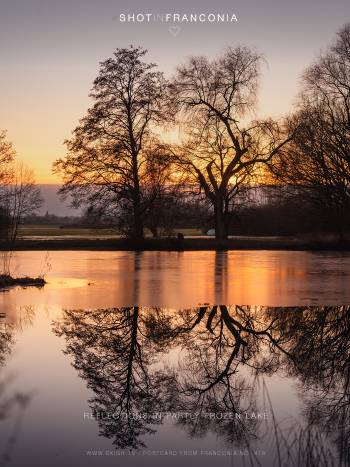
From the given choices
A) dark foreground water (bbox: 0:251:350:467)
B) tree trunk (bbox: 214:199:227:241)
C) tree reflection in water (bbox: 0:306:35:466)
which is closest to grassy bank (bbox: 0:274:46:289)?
dark foreground water (bbox: 0:251:350:467)

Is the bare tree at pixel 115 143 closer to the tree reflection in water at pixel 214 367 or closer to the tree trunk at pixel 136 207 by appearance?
the tree trunk at pixel 136 207

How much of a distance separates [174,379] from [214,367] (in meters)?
0.84

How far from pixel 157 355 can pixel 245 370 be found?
5.14 feet

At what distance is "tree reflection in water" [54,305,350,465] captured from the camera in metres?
6.61

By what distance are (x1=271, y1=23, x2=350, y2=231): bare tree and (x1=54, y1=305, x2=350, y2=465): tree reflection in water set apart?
33.6 meters

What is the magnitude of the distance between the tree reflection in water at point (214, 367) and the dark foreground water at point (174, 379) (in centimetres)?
2

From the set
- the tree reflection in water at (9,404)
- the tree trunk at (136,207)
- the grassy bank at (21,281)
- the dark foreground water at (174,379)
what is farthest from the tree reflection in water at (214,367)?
the tree trunk at (136,207)

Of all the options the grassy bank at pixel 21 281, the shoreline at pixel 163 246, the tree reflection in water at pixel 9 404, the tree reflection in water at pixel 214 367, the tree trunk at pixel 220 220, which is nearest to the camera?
the tree reflection in water at pixel 9 404

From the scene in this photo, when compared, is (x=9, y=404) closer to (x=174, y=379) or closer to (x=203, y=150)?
(x=174, y=379)

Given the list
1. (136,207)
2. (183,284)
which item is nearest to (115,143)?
(136,207)

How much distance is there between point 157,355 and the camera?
10070mm

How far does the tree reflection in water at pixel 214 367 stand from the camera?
6605 mm

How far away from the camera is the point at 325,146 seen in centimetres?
4666

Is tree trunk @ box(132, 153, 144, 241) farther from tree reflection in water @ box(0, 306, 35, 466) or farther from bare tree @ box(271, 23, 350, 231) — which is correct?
tree reflection in water @ box(0, 306, 35, 466)
